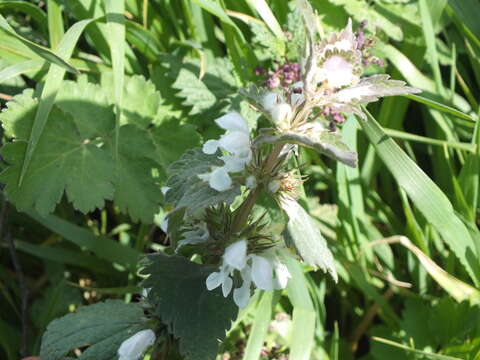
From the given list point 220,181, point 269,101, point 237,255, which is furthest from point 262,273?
point 269,101

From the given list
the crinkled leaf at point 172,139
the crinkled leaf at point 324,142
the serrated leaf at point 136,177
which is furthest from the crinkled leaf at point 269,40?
the crinkled leaf at point 324,142

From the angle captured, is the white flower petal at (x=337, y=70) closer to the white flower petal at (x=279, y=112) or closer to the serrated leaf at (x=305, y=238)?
the white flower petal at (x=279, y=112)

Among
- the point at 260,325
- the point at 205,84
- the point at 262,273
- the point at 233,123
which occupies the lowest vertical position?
the point at 260,325

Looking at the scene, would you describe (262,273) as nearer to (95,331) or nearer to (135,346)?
(135,346)

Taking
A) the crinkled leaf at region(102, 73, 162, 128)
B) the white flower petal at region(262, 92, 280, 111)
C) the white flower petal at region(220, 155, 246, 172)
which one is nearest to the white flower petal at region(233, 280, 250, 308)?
the white flower petal at region(220, 155, 246, 172)

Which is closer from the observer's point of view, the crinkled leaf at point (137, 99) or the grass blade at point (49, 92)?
the grass blade at point (49, 92)

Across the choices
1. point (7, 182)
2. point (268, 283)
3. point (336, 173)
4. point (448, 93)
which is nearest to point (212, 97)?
point (336, 173)

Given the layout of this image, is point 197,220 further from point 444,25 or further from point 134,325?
point 444,25
